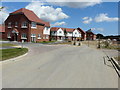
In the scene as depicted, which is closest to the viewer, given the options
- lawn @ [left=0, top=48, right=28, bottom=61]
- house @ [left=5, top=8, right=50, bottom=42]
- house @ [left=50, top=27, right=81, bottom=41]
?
lawn @ [left=0, top=48, right=28, bottom=61]

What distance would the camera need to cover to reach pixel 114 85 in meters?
5.54

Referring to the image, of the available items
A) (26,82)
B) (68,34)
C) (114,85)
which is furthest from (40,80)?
(68,34)

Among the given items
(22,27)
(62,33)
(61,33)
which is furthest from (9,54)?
(62,33)

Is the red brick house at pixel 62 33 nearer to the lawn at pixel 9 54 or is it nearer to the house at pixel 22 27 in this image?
the house at pixel 22 27

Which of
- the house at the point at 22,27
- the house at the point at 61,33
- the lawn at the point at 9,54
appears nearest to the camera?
the lawn at the point at 9,54

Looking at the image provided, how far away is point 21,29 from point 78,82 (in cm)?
3595

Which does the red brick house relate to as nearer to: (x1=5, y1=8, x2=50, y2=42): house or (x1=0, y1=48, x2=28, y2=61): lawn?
(x1=5, y1=8, x2=50, y2=42): house

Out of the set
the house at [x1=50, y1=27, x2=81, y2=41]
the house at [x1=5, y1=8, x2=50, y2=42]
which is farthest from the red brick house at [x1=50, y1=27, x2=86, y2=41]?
the house at [x1=5, y1=8, x2=50, y2=42]

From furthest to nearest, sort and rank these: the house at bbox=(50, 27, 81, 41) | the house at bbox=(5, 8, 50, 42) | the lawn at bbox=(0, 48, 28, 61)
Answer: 1. the house at bbox=(50, 27, 81, 41)
2. the house at bbox=(5, 8, 50, 42)
3. the lawn at bbox=(0, 48, 28, 61)

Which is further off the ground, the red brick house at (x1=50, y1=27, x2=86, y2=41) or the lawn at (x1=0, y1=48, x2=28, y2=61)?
the red brick house at (x1=50, y1=27, x2=86, y2=41)

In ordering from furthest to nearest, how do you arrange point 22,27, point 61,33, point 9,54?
point 61,33 < point 22,27 < point 9,54

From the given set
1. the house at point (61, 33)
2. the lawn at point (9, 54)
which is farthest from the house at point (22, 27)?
the lawn at point (9, 54)

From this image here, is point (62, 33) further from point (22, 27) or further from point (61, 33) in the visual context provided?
point (22, 27)

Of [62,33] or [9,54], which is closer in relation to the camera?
[9,54]
